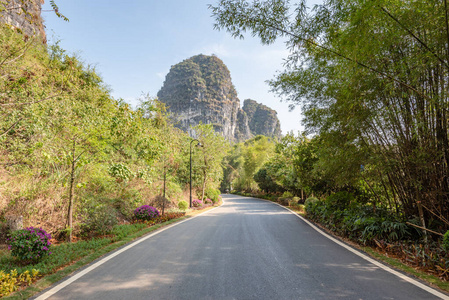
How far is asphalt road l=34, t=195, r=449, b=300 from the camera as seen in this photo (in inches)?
121

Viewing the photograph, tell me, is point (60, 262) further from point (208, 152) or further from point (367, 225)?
point (208, 152)

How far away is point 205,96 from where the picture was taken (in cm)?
9806

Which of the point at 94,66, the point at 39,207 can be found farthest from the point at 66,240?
the point at 94,66

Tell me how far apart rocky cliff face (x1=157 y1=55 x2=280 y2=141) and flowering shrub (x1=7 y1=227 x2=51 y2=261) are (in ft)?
267

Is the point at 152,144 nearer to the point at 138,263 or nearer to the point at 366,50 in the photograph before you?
the point at 138,263

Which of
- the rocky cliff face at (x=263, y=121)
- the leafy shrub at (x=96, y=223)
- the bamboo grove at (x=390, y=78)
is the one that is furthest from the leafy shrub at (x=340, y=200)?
the rocky cliff face at (x=263, y=121)

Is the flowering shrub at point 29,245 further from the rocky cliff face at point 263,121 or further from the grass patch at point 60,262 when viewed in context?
the rocky cliff face at point 263,121

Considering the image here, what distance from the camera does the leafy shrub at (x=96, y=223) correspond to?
735 centimetres

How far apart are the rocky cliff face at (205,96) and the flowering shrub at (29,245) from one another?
81272mm

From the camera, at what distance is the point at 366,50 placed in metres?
4.01

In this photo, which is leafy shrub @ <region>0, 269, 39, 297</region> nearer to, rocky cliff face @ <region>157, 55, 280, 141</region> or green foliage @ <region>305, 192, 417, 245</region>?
green foliage @ <region>305, 192, 417, 245</region>

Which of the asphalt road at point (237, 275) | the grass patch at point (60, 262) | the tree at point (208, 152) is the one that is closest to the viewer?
the asphalt road at point (237, 275)

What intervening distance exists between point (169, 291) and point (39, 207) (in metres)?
5.68

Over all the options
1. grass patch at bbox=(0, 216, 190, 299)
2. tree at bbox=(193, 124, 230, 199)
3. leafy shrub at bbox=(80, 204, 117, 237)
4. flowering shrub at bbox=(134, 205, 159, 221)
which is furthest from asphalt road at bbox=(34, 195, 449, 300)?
tree at bbox=(193, 124, 230, 199)
